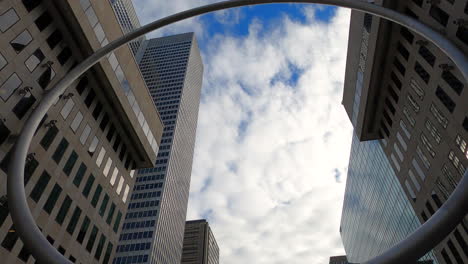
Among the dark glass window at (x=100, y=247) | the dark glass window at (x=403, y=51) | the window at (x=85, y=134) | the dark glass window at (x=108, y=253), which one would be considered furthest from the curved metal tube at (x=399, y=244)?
the dark glass window at (x=108, y=253)

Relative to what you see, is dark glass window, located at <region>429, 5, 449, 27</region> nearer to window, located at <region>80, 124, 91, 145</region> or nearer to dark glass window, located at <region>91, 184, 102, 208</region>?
window, located at <region>80, 124, 91, 145</region>

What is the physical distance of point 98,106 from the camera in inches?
1668

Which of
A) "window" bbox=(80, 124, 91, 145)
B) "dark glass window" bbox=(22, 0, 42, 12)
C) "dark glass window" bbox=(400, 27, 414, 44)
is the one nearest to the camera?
"dark glass window" bbox=(22, 0, 42, 12)

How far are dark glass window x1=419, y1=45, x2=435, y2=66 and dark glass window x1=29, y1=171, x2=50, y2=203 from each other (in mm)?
39012

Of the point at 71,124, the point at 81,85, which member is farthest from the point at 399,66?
the point at 71,124

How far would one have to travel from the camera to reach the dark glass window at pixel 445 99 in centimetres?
3219

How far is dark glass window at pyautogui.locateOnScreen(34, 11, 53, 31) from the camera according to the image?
1255 inches

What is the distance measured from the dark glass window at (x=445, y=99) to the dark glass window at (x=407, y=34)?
658 centimetres

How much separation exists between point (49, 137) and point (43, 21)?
11162mm

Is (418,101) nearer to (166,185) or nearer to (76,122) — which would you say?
→ (76,122)

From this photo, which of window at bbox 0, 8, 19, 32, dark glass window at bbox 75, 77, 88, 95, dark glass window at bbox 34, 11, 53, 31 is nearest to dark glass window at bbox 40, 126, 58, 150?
dark glass window at bbox 75, 77, 88, 95

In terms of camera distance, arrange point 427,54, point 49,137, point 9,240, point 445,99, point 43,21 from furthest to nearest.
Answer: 1. point 427,54
2. point 445,99
3. point 49,137
4. point 43,21
5. point 9,240

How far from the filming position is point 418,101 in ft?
123

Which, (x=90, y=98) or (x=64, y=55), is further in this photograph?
(x=90, y=98)
